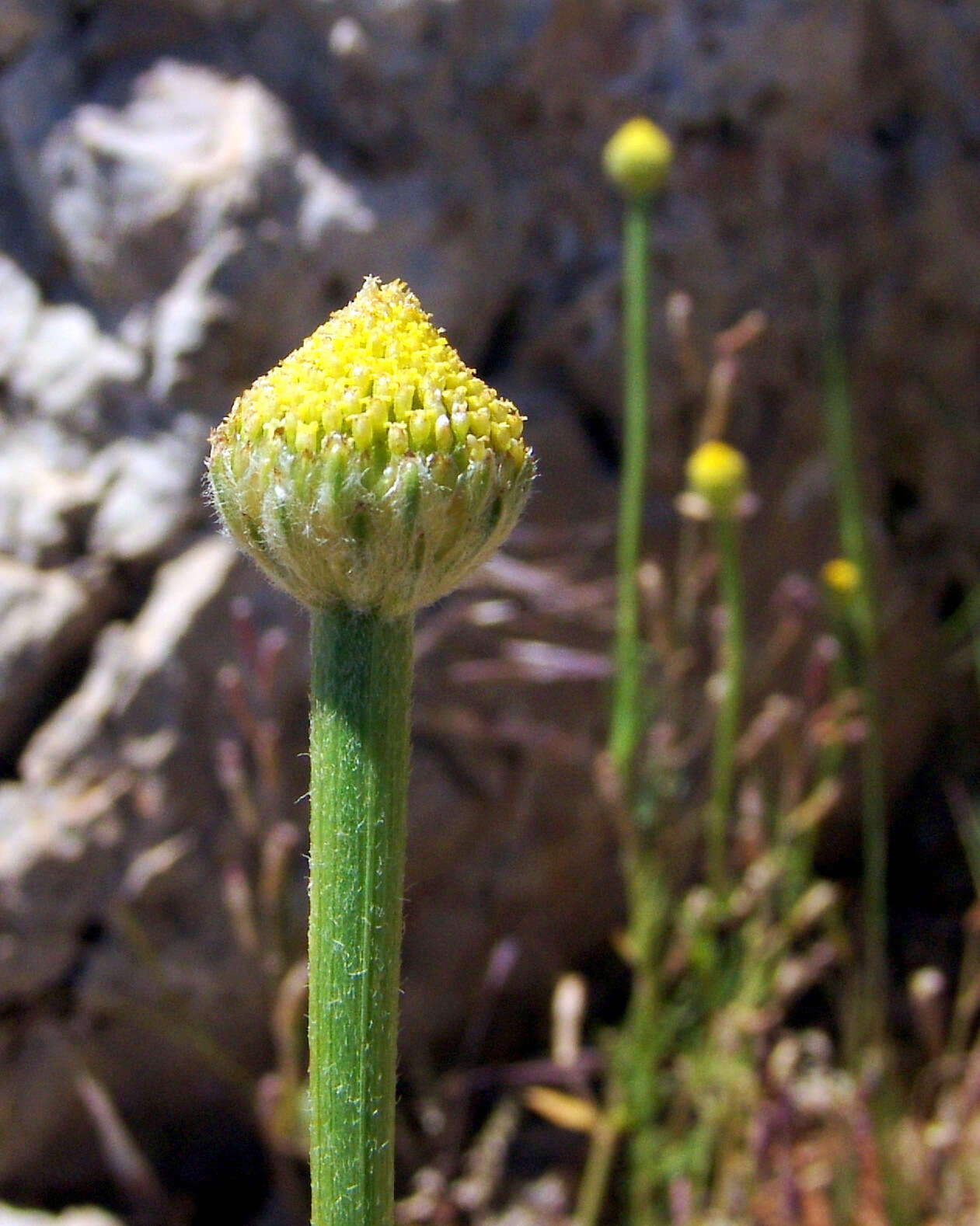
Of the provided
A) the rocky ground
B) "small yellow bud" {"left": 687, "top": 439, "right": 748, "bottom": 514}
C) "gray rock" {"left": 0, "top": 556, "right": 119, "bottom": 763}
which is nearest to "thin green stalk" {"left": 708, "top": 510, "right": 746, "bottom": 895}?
"small yellow bud" {"left": 687, "top": 439, "right": 748, "bottom": 514}

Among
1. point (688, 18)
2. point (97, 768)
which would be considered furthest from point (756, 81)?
point (97, 768)

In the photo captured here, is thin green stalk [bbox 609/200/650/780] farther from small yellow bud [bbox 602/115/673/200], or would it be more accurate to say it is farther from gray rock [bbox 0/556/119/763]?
gray rock [bbox 0/556/119/763]

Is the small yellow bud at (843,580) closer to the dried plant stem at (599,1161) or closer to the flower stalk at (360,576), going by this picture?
the dried plant stem at (599,1161)

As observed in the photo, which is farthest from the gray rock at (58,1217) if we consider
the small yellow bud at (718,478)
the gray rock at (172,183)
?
the small yellow bud at (718,478)

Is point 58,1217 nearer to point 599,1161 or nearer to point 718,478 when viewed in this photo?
point 599,1161

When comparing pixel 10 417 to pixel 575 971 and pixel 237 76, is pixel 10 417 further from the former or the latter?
pixel 575 971

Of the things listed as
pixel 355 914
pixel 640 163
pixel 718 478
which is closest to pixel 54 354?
pixel 640 163
